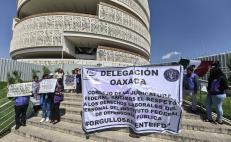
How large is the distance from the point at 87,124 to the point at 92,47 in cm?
2757

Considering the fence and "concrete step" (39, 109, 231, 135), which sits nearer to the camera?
"concrete step" (39, 109, 231, 135)

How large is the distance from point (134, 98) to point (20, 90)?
4.58 m

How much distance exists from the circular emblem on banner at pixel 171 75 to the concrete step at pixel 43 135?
108 inches

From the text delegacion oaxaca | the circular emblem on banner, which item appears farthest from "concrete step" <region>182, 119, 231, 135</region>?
the text delegacion oaxaca

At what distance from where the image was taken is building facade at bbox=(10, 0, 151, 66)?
26672mm

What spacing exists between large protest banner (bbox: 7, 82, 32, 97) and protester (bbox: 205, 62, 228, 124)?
19.3ft

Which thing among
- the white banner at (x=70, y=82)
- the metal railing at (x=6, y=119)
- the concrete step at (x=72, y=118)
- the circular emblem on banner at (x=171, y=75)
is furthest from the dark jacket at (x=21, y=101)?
the circular emblem on banner at (x=171, y=75)

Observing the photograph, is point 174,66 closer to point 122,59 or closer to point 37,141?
point 37,141

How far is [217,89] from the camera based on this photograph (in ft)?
18.6

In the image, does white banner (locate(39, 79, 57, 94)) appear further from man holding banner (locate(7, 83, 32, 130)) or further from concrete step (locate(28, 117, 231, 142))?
concrete step (locate(28, 117, 231, 142))

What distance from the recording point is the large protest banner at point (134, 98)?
4414 mm

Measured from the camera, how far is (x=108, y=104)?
476cm

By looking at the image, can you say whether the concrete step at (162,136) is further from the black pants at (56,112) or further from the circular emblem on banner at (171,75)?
the circular emblem on banner at (171,75)

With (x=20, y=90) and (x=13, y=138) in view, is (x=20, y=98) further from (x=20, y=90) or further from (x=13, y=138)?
(x=13, y=138)
